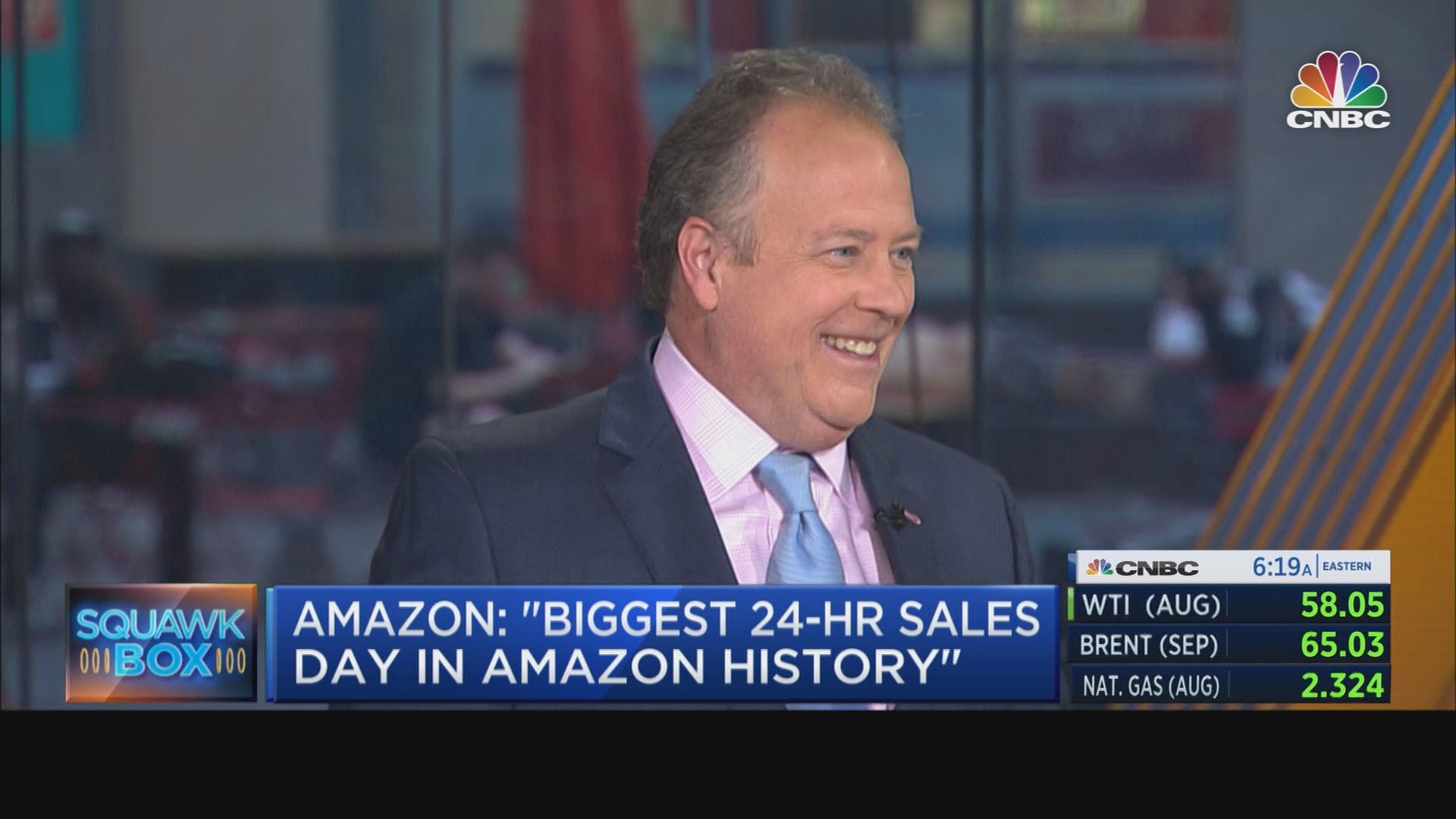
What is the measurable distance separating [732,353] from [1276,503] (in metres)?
1.03

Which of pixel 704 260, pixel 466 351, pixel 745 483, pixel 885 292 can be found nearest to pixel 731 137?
pixel 704 260

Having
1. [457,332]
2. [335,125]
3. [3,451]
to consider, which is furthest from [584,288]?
[3,451]

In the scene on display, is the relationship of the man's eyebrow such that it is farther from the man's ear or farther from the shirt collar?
the shirt collar

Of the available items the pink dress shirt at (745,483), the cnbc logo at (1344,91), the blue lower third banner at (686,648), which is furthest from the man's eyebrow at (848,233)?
the cnbc logo at (1344,91)

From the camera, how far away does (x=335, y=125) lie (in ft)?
10.9

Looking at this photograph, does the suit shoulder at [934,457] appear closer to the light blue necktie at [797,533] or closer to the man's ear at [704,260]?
the light blue necktie at [797,533]

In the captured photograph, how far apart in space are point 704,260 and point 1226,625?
2.99 ft

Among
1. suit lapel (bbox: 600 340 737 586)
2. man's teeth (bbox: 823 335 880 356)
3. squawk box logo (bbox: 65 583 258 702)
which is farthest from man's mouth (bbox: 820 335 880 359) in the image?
squawk box logo (bbox: 65 583 258 702)

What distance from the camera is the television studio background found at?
10.1 ft

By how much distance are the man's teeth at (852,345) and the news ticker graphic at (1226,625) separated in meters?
0.45

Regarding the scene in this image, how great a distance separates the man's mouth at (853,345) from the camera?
260cm

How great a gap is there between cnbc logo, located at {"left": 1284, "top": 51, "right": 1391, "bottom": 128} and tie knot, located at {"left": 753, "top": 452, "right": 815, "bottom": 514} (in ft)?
3.18

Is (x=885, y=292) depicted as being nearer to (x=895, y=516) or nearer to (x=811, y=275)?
(x=811, y=275)
